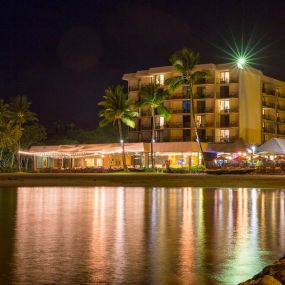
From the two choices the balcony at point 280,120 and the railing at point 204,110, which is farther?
the balcony at point 280,120

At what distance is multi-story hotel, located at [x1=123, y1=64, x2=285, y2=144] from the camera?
8431 cm

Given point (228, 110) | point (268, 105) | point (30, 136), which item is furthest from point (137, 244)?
point (30, 136)

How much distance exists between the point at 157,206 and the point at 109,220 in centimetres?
520

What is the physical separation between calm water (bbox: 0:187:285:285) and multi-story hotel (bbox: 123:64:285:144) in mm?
64968

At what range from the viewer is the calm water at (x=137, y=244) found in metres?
9.07

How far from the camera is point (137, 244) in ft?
39.5

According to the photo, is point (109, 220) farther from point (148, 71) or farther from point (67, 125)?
point (67, 125)

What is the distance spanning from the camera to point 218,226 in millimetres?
15234

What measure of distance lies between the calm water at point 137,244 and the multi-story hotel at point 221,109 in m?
65.0

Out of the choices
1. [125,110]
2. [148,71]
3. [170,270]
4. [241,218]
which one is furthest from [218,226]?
[148,71]

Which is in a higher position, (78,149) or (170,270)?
(78,149)

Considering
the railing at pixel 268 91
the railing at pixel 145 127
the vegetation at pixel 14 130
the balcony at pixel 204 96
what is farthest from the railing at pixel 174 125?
the vegetation at pixel 14 130

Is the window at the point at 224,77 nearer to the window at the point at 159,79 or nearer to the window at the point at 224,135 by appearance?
the window at the point at 224,135

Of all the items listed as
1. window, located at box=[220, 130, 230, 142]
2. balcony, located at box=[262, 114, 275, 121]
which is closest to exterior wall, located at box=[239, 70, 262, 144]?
window, located at box=[220, 130, 230, 142]
